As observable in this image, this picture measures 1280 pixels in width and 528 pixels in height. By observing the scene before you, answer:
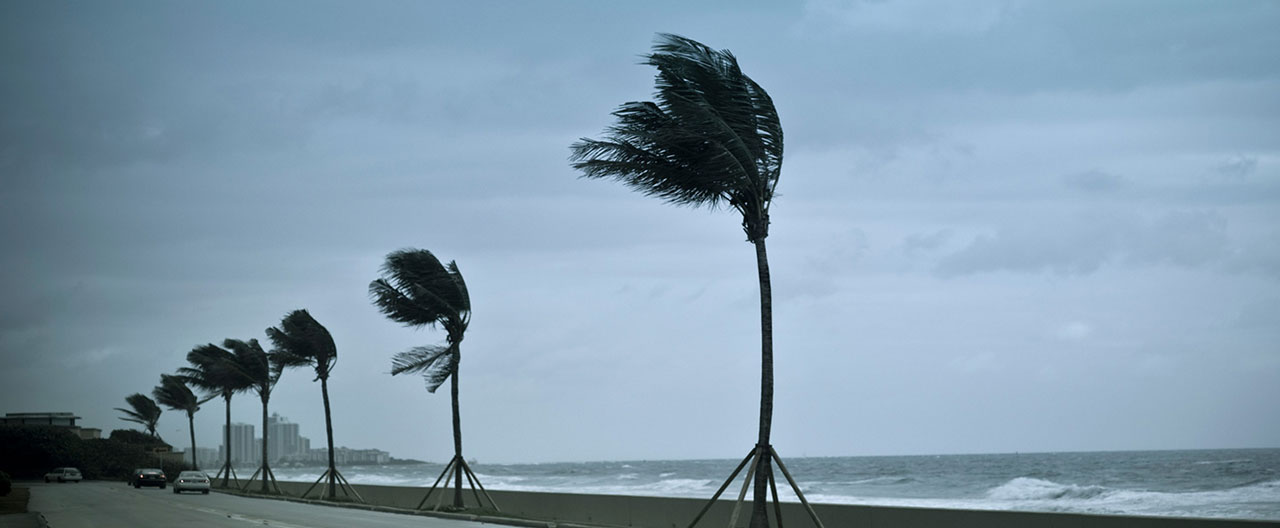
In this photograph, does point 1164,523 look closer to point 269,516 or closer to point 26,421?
point 269,516

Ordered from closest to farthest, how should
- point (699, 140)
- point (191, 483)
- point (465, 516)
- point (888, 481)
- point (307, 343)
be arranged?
point (699, 140) → point (465, 516) → point (307, 343) → point (191, 483) → point (888, 481)

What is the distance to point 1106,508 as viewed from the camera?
148 feet

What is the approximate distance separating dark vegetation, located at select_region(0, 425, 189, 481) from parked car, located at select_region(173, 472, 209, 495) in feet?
152

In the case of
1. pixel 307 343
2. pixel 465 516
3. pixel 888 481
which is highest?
pixel 307 343

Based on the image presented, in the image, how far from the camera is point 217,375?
57812 mm

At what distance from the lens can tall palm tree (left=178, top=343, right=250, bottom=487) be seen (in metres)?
55.2

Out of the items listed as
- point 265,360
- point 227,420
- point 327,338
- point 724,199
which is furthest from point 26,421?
point 724,199

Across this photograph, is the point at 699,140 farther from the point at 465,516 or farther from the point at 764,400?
the point at 465,516

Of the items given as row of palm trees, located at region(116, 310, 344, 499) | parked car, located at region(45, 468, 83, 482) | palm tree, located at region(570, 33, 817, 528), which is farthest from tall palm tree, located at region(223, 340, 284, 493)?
palm tree, located at region(570, 33, 817, 528)

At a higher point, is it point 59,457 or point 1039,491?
point 59,457

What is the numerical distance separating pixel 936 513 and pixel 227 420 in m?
58.1

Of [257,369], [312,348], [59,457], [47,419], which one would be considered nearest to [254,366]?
[257,369]

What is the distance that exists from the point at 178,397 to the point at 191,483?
3509 cm

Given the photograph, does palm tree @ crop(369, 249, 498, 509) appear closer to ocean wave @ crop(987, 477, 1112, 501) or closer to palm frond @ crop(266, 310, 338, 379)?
palm frond @ crop(266, 310, 338, 379)
